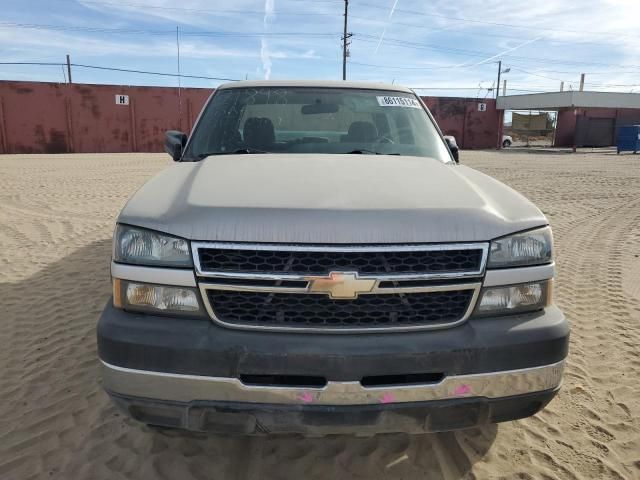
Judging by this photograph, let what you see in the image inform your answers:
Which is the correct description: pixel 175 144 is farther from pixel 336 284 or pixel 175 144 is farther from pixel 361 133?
pixel 336 284

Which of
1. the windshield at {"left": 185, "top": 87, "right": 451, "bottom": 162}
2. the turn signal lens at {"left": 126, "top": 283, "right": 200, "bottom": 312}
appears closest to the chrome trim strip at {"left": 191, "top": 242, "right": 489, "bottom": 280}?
the turn signal lens at {"left": 126, "top": 283, "right": 200, "bottom": 312}

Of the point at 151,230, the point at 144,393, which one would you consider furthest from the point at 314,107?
the point at 144,393

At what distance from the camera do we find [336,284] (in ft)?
6.11

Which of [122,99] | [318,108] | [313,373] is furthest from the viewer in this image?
[122,99]

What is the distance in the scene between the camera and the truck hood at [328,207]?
1892 millimetres

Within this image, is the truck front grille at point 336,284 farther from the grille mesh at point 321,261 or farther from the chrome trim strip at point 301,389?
the chrome trim strip at point 301,389

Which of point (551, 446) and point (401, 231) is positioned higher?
point (401, 231)

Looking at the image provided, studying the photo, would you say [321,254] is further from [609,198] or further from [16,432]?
[609,198]

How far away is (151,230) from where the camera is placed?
1989 millimetres

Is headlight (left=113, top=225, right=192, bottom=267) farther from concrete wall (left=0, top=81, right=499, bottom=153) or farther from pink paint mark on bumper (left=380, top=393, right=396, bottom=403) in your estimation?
concrete wall (left=0, top=81, right=499, bottom=153)

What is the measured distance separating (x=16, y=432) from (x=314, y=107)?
271cm

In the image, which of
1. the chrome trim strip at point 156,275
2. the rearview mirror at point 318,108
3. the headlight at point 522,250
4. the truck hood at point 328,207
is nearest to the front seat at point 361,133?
the rearview mirror at point 318,108

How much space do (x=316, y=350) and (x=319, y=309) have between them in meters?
0.16

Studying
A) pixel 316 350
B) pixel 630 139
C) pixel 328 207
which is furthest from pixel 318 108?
pixel 630 139
